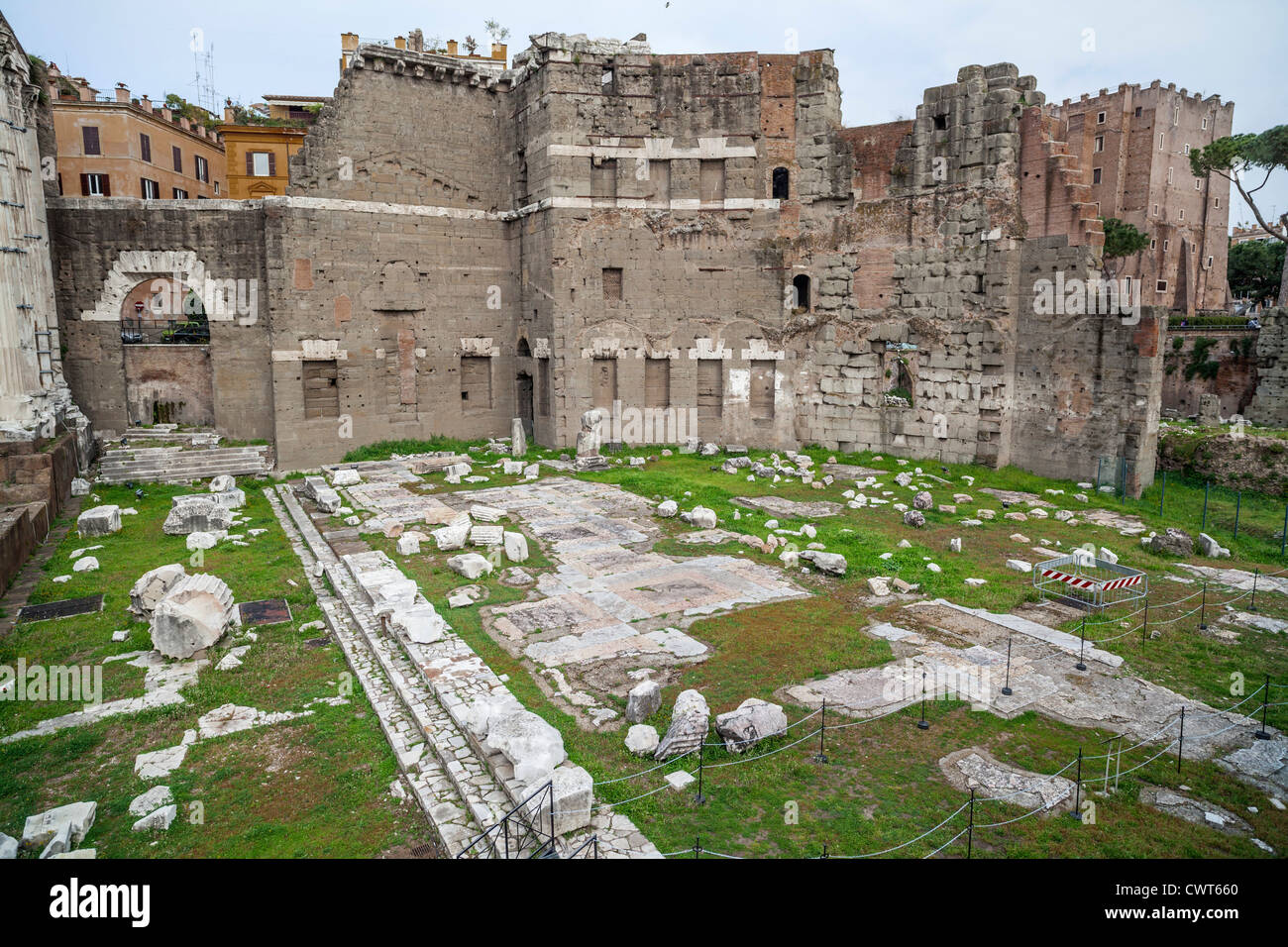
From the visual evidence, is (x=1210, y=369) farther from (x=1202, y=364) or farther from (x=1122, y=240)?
(x=1122, y=240)

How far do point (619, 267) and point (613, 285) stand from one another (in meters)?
0.51

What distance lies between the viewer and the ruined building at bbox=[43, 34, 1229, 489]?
19.5m

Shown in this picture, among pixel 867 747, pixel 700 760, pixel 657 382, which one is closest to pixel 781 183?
pixel 657 382

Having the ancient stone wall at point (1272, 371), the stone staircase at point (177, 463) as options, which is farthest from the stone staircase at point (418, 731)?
the ancient stone wall at point (1272, 371)

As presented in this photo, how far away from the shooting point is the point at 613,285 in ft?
73.3

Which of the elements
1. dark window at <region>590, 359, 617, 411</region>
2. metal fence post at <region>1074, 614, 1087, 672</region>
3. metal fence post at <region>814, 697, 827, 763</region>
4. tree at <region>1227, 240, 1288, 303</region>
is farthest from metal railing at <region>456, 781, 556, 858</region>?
tree at <region>1227, 240, 1288, 303</region>

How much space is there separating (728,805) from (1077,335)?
1590cm

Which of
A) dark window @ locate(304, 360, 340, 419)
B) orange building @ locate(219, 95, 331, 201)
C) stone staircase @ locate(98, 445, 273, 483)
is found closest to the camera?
stone staircase @ locate(98, 445, 273, 483)

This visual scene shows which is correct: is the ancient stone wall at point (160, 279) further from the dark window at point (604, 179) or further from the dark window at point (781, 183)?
the dark window at point (781, 183)

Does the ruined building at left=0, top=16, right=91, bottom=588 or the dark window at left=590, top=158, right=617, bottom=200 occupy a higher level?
the dark window at left=590, top=158, right=617, bottom=200

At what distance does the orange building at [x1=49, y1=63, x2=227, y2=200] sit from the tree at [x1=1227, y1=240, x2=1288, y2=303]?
191 ft

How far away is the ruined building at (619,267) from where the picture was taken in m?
19.5

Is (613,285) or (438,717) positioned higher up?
(613,285)

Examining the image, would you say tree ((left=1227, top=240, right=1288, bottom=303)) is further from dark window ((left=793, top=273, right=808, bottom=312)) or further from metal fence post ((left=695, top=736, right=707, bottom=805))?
metal fence post ((left=695, top=736, right=707, bottom=805))
